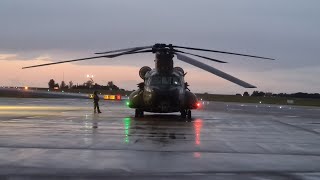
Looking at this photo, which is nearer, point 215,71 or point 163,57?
point 215,71

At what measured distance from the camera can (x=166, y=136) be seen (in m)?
19.3

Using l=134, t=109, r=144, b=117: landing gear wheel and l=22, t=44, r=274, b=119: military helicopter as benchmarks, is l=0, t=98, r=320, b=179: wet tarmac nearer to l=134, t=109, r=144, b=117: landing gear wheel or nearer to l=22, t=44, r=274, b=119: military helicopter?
l=22, t=44, r=274, b=119: military helicopter

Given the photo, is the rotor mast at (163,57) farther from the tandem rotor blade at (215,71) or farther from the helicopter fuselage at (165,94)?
the tandem rotor blade at (215,71)

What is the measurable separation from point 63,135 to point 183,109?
1419 centimetres

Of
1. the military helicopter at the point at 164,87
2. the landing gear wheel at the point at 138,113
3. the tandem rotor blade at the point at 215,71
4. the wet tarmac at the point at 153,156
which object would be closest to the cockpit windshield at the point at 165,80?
the military helicopter at the point at 164,87

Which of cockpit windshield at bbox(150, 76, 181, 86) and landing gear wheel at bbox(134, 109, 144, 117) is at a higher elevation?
cockpit windshield at bbox(150, 76, 181, 86)

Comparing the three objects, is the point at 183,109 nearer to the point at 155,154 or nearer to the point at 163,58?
the point at 163,58

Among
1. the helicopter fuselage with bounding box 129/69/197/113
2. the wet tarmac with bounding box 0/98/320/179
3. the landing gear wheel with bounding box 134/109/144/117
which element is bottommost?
the wet tarmac with bounding box 0/98/320/179

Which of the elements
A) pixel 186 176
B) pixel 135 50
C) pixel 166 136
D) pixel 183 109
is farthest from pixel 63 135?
pixel 183 109

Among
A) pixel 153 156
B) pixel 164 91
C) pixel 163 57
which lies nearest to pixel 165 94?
pixel 164 91

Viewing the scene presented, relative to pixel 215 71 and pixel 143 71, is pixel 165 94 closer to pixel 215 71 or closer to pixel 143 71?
pixel 143 71

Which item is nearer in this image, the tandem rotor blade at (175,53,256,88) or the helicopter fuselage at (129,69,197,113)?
the tandem rotor blade at (175,53,256,88)

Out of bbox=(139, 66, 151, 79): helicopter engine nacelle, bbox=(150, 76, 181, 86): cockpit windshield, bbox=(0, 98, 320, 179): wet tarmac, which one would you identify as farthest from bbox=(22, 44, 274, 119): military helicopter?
bbox=(0, 98, 320, 179): wet tarmac

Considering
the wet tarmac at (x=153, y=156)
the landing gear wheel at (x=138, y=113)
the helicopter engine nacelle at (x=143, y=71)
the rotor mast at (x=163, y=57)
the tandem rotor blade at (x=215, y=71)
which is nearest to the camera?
the wet tarmac at (x=153, y=156)
